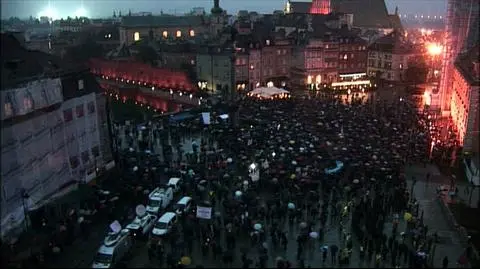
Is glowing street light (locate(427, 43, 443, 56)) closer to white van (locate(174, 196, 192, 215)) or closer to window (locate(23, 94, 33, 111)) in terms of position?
white van (locate(174, 196, 192, 215))

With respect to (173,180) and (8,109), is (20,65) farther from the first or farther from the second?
(173,180)

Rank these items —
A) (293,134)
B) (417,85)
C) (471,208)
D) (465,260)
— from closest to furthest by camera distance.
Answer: (465,260), (471,208), (293,134), (417,85)

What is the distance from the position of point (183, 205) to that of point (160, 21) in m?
81.4

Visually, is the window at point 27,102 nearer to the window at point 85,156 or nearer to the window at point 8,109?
the window at point 8,109

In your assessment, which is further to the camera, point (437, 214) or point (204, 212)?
point (437, 214)

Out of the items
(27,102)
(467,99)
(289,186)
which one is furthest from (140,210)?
(467,99)

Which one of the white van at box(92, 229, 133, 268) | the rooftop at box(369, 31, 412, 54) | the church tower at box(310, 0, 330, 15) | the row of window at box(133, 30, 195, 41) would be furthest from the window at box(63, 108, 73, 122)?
the church tower at box(310, 0, 330, 15)

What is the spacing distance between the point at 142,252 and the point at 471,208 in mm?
17629

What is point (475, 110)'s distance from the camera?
35.5 metres

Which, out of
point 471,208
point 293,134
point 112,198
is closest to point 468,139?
point 471,208

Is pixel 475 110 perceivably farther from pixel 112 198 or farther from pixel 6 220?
pixel 6 220

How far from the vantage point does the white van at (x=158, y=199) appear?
23.7 meters

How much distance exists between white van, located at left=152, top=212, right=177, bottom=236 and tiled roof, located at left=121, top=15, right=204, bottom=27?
3013 inches

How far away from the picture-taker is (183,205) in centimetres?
2392
